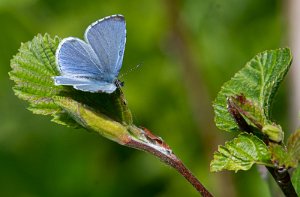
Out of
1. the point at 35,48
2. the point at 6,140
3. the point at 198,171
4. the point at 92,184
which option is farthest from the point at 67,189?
the point at 35,48

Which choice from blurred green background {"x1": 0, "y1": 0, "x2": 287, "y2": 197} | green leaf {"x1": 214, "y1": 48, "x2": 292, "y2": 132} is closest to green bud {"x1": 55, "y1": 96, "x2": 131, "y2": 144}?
green leaf {"x1": 214, "y1": 48, "x2": 292, "y2": 132}

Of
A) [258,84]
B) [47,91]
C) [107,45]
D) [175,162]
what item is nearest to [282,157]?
[175,162]

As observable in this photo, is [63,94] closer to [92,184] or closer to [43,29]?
[92,184]

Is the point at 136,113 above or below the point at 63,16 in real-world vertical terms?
below

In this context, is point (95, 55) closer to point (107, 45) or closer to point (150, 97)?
point (107, 45)

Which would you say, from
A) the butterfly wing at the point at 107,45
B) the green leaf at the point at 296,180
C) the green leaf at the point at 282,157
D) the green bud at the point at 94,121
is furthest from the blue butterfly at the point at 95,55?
the green leaf at the point at 296,180

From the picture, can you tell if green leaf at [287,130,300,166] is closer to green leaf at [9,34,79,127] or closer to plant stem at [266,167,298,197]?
plant stem at [266,167,298,197]
